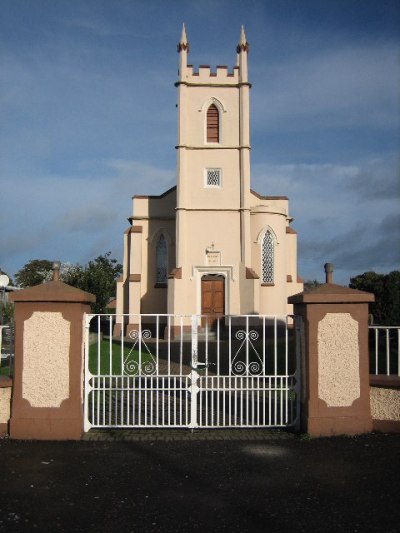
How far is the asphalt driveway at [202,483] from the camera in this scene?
4.64 m

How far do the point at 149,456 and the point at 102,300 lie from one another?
91.9ft

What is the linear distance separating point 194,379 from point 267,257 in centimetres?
2099

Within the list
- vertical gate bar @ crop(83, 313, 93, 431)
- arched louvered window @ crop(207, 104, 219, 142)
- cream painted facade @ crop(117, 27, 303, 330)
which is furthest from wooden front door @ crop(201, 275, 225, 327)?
vertical gate bar @ crop(83, 313, 93, 431)

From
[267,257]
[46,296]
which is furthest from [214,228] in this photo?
[46,296]

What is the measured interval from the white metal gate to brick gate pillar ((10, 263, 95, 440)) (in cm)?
27

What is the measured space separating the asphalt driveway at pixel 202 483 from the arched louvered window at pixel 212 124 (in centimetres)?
2152

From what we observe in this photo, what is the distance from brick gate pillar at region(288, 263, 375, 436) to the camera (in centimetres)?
750

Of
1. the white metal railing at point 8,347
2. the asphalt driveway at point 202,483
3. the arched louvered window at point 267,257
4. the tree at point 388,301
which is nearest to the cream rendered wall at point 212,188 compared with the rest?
the arched louvered window at point 267,257

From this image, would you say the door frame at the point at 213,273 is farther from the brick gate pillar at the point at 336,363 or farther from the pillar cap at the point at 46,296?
the pillar cap at the point at 46,296

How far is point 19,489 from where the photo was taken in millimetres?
5402

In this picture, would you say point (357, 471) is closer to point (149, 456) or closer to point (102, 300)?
point (149, 456)

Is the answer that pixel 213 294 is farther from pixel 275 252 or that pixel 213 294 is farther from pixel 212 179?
pixel 212 179

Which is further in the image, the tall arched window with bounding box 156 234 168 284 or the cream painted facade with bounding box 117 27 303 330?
the tall arched window with bounding box 156 234 168 284

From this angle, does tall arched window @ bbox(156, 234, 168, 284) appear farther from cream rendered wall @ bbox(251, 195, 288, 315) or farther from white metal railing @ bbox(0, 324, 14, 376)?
white metal railing @ bbox(0, 324, 14, 376)
